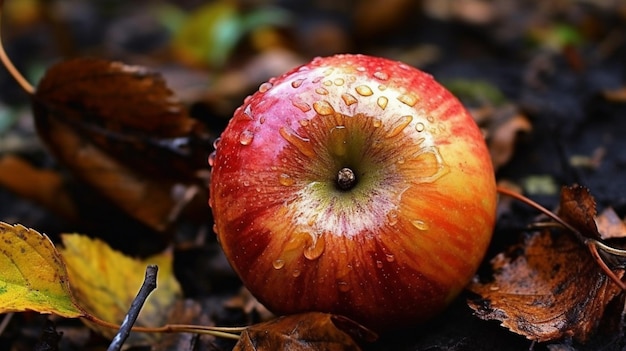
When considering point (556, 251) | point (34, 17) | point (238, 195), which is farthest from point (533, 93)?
point (34, 17)

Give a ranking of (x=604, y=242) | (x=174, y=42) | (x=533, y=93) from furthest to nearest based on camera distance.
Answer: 1. (x=174, y=42)
2. (x=533, y=93)
3. (x=604, y=242)

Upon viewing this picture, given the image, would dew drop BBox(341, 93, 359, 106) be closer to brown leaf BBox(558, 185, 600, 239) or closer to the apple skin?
the apple skin

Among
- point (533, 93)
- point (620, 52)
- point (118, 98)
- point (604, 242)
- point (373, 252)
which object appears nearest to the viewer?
point (373, 252)

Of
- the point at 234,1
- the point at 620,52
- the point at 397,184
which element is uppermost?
the point at 234,1

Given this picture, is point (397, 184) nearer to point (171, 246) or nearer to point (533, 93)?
point (171, 246)

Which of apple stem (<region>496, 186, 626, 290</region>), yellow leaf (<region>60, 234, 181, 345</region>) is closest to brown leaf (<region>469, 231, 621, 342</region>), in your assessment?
apple stem (<region>496, 186, 626, 290</region>)

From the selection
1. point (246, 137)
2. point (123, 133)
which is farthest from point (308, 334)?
point (123, 133)
